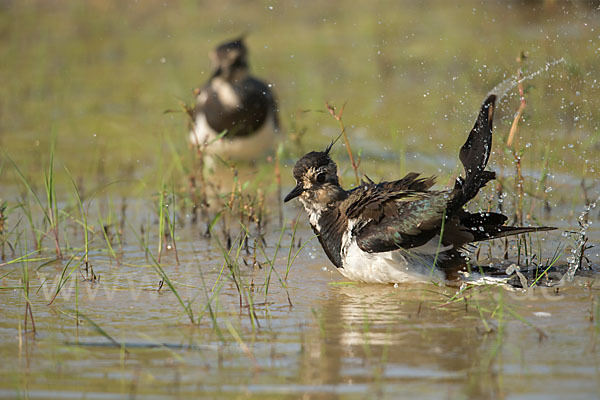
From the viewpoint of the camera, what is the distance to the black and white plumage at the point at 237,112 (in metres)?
7.66

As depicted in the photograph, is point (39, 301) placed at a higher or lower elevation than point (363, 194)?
lower

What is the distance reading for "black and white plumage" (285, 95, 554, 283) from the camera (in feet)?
13.3

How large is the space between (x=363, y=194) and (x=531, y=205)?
1365mm

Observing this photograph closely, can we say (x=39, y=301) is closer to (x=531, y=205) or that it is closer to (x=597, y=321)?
(x=597, y=321)

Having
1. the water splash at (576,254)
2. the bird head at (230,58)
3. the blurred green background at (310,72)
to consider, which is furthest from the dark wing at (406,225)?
the bird head at (230,58)

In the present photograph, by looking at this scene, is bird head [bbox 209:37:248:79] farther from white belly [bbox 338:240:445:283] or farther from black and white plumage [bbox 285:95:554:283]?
white belly [bbox 338:240:445:283]

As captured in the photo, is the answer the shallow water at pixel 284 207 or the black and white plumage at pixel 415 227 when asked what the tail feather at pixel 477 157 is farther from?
the shallow water at pixel 284 207

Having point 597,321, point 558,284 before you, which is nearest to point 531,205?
point 558,284

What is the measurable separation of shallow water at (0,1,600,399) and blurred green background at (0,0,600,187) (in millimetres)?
37

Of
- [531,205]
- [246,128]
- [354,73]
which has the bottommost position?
[531,205]

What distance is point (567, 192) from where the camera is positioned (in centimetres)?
595

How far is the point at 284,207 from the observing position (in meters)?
6.14

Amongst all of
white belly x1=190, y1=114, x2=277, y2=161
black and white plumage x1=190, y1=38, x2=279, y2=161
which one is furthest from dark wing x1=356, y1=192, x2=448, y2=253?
white belly x1=190, y1=114, x2=277, y2=161

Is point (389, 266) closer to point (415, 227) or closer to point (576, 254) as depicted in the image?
point (415, 227)
